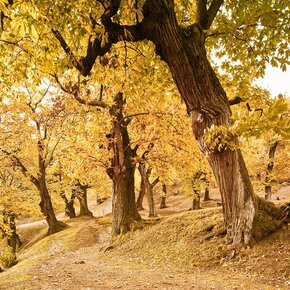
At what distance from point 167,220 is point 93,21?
35.7 ft

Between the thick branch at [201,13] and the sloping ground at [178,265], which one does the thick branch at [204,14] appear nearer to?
the thick branch at [201,13]

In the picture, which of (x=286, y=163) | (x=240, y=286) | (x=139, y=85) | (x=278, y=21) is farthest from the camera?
(x=286, y=163)

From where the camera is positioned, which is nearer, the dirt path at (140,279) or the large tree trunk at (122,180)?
the dirt path at (140,279)

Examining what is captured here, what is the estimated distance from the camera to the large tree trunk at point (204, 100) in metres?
7.18

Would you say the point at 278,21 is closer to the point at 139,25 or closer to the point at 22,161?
the point at 139,25

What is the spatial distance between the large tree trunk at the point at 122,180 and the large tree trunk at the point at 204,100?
7131mm

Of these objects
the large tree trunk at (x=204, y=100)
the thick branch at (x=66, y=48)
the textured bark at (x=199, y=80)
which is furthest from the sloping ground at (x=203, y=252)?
the thick branch at (x=66, y=48)

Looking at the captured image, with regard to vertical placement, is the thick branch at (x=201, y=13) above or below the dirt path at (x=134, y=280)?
above

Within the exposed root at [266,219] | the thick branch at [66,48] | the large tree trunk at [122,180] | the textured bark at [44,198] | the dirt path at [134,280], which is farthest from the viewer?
the textured bark at [44,198]

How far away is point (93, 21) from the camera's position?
6633 mm

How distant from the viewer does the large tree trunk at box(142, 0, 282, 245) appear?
7.18 m

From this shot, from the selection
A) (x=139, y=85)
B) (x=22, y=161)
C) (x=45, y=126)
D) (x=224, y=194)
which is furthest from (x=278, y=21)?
(x=22, y=161)

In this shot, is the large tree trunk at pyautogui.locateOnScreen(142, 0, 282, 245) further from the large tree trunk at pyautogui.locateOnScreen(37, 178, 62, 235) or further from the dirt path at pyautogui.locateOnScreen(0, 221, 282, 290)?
the large tree trunk at pyautogui.locateOnScreen(37, 178, 62, 235)

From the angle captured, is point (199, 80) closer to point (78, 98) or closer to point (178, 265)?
point (178, 265)
